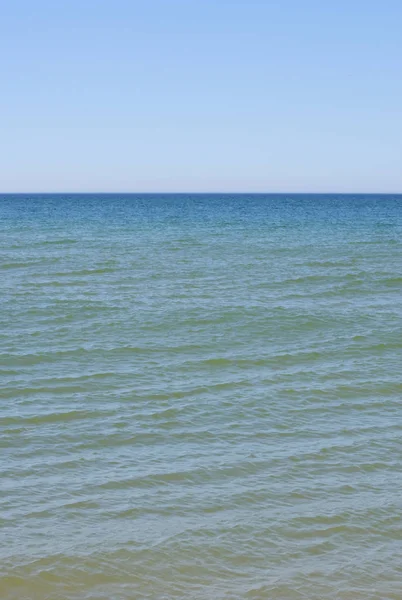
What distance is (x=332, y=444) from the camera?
10.8 m

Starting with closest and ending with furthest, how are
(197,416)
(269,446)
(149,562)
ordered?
1. (149,562)
2. (269,446)
3. (197,416)

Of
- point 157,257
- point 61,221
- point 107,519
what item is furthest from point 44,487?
point 61,221

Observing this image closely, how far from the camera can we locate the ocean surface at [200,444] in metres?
7.54

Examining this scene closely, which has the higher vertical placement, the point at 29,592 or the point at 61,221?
the point at 61,221

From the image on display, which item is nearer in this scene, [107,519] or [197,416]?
[107,519]

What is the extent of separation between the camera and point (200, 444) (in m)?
10.8

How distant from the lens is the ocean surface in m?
7.54

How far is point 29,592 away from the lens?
280 inches

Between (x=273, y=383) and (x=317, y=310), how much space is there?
731 centimetres

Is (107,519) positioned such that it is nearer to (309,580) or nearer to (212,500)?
(212,500)

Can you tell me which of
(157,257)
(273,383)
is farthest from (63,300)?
(157,257)

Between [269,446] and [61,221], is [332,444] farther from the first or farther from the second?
[61,221]

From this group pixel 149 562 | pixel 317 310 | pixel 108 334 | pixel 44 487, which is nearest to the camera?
pixel 149 562

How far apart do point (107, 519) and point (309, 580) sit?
2395 mm
